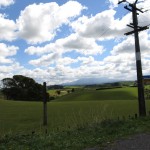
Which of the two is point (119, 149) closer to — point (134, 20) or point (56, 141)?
point (56, 141)

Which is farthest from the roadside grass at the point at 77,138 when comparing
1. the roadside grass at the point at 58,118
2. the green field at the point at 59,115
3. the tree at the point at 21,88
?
the tree at the point at 21,88

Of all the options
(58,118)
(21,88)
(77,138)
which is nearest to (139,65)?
(58,118)

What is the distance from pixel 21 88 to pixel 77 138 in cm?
8155

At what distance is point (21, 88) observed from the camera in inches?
3612

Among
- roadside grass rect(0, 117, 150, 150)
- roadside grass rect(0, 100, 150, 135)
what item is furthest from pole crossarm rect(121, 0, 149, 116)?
roadside grass rect(0, 117, 150, 150)

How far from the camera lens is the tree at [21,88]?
90312 mm

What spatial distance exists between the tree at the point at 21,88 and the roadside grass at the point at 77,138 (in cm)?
7646

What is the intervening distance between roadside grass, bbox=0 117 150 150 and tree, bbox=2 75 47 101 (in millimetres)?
76465

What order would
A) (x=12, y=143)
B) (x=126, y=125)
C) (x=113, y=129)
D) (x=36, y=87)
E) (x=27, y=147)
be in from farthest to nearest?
(x=36, y=87) < (x=126, y=125) < (x=113, y=129) < (x=12, y=143) < (x=27, y=147)

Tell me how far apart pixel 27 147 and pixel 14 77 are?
86262 millimetres

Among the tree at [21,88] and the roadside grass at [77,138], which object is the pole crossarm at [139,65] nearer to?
the roadside grass at [77,138]

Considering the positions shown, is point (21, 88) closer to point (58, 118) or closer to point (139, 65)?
point (58, 118)

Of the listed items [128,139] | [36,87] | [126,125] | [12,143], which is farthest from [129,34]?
[36,87]

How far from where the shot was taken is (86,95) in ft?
265
